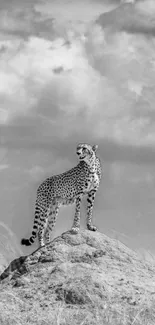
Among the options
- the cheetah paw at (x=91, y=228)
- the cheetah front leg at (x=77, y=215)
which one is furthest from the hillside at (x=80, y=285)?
the cheetah front leg at (x=77, y=215)

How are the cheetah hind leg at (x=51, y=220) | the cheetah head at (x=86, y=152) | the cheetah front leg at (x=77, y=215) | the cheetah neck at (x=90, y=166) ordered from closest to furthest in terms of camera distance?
the cheetah front leg at (x=77, y=215), the cheetah head at (x=86, y=152), the cheetah neck at (x=90, y=166), the cheetah hind leg at (x=51, y=220)

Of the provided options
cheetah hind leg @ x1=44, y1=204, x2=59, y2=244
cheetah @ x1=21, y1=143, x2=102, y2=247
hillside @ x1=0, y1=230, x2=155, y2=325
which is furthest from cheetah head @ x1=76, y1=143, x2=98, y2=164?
hillside @ x1=0, y1=230, x2=155, y2=325

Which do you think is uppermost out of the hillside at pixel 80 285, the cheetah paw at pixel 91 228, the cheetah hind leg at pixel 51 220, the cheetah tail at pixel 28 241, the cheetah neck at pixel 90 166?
the cheetah neck at pixel 90 166

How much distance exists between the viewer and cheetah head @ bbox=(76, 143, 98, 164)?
56.2ft

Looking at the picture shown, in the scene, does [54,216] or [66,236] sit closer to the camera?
[66,236]

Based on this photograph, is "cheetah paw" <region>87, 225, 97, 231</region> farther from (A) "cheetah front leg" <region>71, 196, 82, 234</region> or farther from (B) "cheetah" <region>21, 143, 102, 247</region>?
(A) "cheetah front leg" <region>71, 196, 82, 234</region>

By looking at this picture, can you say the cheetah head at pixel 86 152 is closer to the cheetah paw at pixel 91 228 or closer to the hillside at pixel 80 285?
the cheetah paw at pixel 91 228

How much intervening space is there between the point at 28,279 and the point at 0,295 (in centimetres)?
82

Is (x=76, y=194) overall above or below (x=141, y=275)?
above

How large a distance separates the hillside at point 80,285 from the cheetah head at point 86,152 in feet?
9.88

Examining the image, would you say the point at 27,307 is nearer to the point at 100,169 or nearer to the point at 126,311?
the point at 126,311

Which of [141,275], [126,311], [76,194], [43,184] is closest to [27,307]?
[126,311]

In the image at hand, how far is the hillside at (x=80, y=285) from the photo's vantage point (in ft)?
36.0

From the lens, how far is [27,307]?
11406 mm
